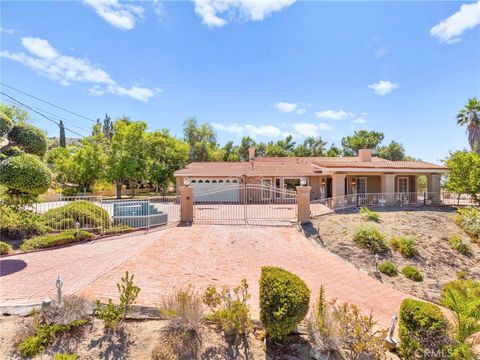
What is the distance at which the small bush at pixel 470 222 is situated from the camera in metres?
15.5

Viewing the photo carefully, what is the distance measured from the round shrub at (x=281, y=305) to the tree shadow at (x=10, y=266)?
8.22 m

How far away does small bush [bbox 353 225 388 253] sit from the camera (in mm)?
12633

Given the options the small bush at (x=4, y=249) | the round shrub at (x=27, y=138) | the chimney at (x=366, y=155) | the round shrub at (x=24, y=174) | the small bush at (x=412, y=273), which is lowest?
the small bush at (x=412, y=273)

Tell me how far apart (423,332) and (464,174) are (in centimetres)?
2303

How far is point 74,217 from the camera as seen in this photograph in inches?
480

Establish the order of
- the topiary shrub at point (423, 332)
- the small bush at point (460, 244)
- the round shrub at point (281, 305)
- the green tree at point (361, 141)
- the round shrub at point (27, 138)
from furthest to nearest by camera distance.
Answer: the green tree at point (361, 141), the small bush at point (460, 244), the round shrub at point (27, 138), the round shrub at point (281, 305), the topiary shrub at point (423, 332)

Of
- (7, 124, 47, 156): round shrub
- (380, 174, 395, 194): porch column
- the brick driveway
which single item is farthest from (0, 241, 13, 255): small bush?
(380, 174, 395, 194): porch column

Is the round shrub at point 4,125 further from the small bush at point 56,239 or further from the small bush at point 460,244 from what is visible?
the small bush at point 460,244

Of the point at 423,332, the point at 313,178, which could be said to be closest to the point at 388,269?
the point at 423,332

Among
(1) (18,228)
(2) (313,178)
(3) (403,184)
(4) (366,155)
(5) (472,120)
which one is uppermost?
(5) (472,120)

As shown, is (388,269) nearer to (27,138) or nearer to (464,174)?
(27,138)

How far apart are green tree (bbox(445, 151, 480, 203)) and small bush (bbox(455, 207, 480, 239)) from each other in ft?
13.6

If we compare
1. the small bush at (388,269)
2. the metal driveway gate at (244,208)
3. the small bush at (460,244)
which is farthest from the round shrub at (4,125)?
the small bush at (460,244)

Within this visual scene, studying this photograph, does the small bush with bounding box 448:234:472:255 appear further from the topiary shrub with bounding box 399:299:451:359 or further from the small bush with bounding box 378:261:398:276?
the topiary shrub with bounding box 399:299:451:359
